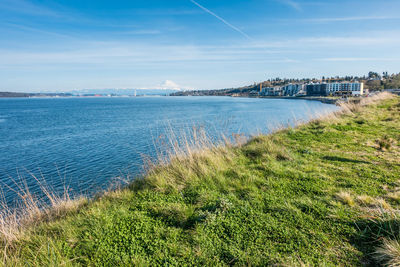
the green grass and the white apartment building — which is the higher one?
the white apartment building

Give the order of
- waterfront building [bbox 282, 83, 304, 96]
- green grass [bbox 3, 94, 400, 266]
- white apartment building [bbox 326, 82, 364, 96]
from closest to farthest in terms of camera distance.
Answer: green grass [bbox 3, 94, 400, 266]
white apartment building [bbox 326, 82, 364, 96]
waterfront building [bbox 282, 83, 304, 96]

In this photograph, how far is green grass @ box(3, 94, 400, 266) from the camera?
295 cm

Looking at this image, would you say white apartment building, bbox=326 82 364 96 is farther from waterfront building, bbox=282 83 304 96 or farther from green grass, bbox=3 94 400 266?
green grass, bbox=3 94 400 266

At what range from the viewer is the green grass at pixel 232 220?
2.95 meters

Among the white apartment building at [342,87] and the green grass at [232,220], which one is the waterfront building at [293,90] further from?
the green grass at [232,220]

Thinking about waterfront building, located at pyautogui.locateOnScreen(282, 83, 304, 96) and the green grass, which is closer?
the green grass

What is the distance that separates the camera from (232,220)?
3652 millimetres

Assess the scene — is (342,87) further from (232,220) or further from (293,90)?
(232,220)

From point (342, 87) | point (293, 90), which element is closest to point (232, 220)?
point (342, 87)

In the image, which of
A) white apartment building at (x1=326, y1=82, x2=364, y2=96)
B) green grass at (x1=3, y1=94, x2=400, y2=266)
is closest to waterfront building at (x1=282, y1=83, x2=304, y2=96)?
white apartment building at (x1=326, y1=82, x2=364, y2=96)

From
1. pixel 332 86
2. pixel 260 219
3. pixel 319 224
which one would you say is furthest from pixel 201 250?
pixel 332 86

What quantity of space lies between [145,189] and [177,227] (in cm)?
180

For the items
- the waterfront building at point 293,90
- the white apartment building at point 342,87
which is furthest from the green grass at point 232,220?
the waterfront building at point 293,90

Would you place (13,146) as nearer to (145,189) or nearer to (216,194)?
(145,189)
